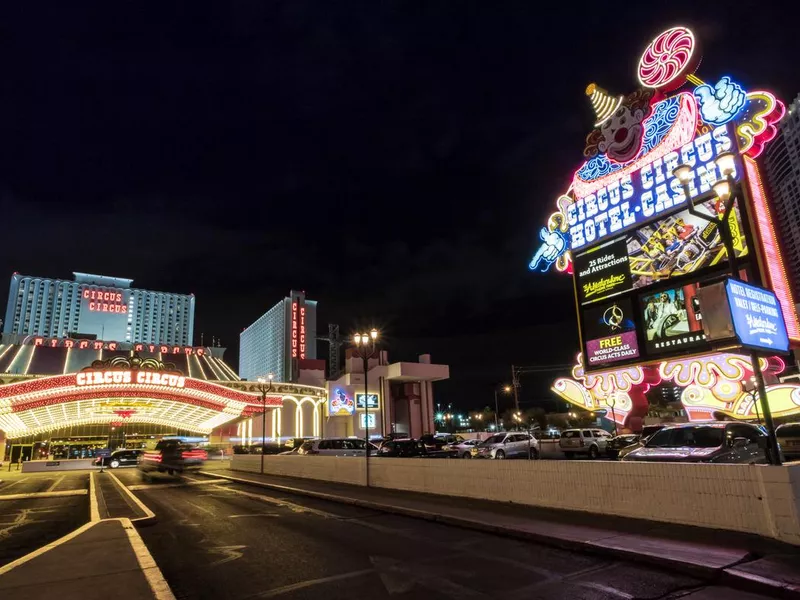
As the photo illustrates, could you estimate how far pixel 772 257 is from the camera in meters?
24.6

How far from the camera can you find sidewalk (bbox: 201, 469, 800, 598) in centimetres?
627

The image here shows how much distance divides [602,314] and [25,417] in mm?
50340

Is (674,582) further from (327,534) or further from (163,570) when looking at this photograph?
(163,570)

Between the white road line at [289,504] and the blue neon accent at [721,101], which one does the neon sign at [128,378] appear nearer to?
the white road line at [289,504]

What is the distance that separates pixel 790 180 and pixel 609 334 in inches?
2793

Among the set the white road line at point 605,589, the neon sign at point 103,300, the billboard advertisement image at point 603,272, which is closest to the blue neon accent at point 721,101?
the billboard advertisement image at point 603,272

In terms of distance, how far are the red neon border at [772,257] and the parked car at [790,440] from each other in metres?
7.19

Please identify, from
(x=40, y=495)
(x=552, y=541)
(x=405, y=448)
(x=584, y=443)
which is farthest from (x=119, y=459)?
(x=552, y=541)

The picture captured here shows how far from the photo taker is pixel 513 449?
28.5 metres

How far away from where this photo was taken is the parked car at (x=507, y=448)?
92.4 ft

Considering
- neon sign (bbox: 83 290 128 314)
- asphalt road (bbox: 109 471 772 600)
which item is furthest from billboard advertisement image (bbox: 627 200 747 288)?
neon sign (bbox: 83 290 128 314)

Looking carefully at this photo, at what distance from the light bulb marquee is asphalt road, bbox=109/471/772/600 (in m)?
18.4

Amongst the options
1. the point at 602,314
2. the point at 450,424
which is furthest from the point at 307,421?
the point at 450,424

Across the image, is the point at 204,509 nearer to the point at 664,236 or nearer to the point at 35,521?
the point at 35,521
